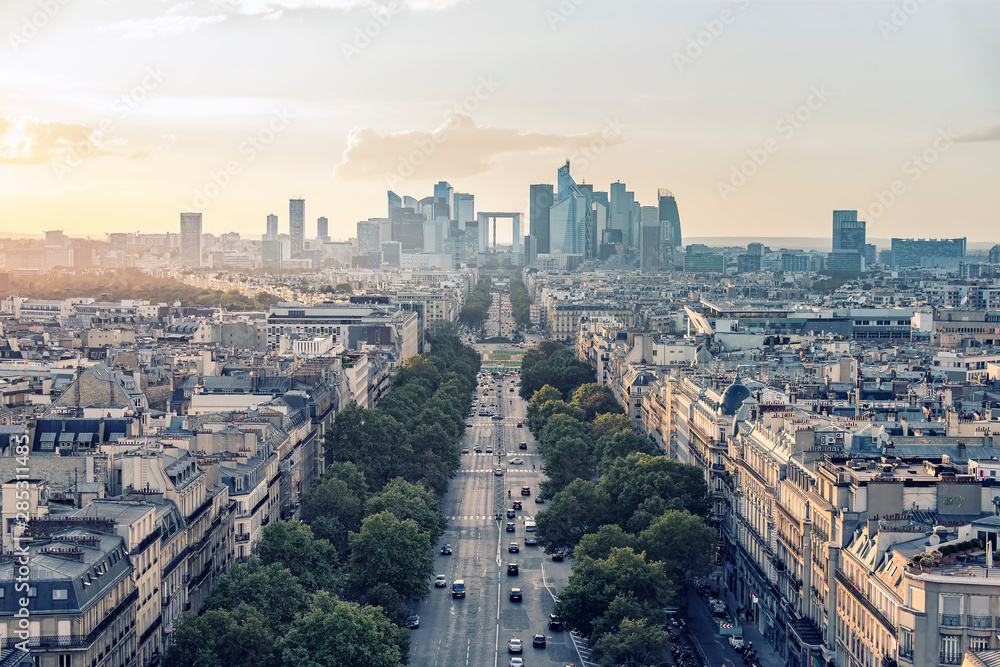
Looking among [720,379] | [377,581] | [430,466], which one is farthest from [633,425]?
[377,581]

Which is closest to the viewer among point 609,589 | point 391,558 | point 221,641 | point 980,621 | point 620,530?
point 980,621

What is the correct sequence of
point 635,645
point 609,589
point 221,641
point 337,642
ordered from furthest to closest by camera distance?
point 609,589 → point 635,645 → point 221,641 → point 337,642

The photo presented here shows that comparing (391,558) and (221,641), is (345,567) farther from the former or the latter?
(221,641)

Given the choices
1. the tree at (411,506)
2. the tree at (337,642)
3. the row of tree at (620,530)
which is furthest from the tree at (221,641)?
the tree at (411,506)

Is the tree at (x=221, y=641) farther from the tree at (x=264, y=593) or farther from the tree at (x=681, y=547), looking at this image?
the tree at (x=681, y=547)

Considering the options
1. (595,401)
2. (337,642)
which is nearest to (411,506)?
(337,642)

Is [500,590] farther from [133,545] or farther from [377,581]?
[133,545]

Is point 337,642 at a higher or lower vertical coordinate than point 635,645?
higher
